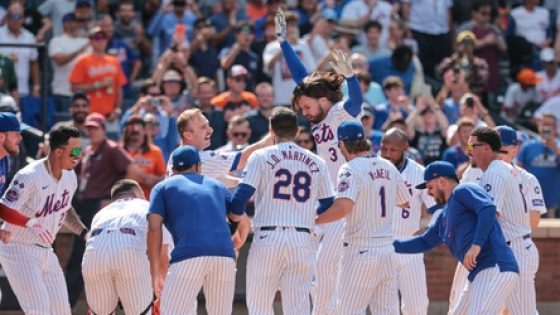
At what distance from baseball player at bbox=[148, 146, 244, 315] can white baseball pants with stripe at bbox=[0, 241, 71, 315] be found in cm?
148

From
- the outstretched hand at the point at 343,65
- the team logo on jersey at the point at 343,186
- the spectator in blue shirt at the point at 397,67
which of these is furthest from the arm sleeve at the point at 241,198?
the spectator in blue shirt at the point at 397,67

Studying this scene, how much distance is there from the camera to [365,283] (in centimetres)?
1195

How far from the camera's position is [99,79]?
18.2 metres

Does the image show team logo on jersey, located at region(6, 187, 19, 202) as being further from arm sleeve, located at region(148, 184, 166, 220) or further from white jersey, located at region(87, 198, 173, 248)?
arm sleeve, located at region(148, 184, 166, 220)

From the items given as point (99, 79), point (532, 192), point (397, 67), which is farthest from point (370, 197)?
point (397, 67)

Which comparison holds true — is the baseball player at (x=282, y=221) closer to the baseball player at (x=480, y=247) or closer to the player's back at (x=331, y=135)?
the baseball player at (x=480, y=247)

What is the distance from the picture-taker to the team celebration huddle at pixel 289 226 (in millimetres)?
11133

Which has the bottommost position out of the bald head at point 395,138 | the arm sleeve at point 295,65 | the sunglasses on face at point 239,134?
the sunglasses on face at point 239,134

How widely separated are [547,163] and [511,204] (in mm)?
5514

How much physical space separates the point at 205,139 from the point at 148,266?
1.20m

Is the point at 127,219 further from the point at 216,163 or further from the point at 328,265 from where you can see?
the point at 328,265

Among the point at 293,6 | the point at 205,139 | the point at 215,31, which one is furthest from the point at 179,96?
the point at 205,139

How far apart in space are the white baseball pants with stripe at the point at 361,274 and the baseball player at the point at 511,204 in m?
1.01

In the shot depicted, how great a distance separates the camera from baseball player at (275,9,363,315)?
1284cm
